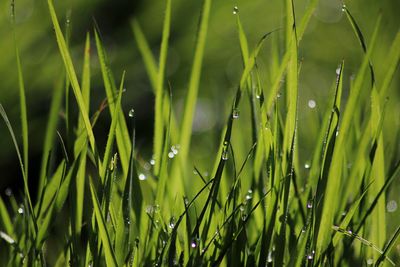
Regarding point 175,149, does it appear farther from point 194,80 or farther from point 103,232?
point 103,232

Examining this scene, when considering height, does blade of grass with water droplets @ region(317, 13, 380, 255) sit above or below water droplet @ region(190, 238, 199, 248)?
above

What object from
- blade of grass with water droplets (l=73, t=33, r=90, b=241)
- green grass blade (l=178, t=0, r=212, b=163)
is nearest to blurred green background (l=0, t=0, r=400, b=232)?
green grass blade (l=178, t=0, r=212, b=163)

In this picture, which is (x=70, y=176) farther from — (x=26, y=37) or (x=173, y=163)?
(x=26, y=37)

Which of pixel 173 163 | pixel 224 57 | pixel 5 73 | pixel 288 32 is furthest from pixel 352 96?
pixel 224 57

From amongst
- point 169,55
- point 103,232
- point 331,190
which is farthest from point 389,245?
point 169,55

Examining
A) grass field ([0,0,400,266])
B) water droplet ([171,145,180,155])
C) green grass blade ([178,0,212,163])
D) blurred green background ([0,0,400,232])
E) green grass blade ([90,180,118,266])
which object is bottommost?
green grass blade ([90,180,118,266])

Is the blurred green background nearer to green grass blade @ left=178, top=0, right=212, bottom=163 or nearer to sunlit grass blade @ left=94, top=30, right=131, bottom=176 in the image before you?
green grass blade @ left=178, top=0, right=212, bottom=163

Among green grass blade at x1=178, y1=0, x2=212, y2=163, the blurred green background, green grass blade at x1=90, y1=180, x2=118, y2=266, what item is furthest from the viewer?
the blurred green background

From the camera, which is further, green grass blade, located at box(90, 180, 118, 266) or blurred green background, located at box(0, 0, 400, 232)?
blurred green background, located at box(0, 0, 400, 232)

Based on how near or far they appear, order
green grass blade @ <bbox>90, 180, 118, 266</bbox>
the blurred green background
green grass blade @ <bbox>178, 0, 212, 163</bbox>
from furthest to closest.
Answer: the blurred green background < green grass blade @ <bbox>178, 0, 212, 163</bbox> < green grass blade @ <bbox>90, 180, 118, 266</bbox>

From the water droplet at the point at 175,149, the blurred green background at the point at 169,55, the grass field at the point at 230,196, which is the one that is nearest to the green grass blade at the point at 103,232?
the grass field at the point at 230,196
